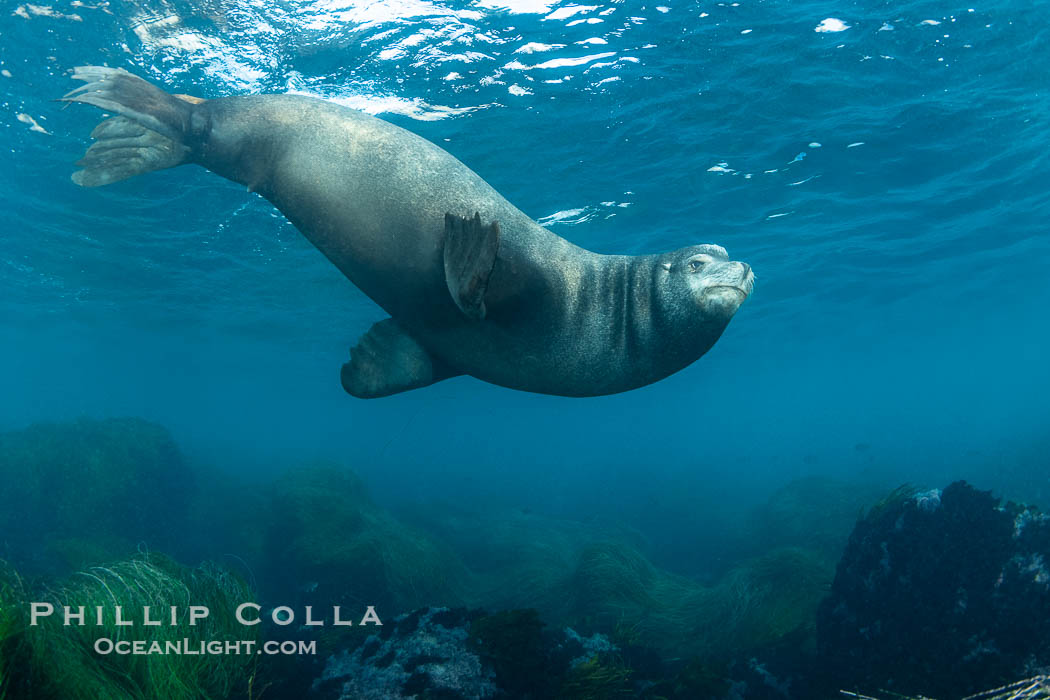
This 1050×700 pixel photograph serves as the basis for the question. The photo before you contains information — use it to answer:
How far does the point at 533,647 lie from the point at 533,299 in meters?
2.84

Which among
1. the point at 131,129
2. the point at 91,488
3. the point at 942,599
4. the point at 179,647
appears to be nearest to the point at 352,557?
the point at 179,647

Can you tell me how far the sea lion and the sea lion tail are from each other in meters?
0.01

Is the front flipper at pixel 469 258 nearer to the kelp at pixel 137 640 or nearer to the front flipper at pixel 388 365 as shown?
the front flipper at pixel 388 365

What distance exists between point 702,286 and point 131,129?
398 cm

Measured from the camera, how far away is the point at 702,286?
292cm

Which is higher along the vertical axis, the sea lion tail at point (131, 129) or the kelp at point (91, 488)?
the sea lion tail at point (131, 129)

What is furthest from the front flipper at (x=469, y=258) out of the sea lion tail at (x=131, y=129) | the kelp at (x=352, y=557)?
the kelp at (x=352, y=557)

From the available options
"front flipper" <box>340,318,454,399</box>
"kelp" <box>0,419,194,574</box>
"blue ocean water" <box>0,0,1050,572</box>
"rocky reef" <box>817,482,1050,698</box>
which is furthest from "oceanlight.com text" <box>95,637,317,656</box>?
"kelp" <box>0,419,194,574</box>

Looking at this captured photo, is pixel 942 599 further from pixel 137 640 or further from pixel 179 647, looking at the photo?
pixel 137 640

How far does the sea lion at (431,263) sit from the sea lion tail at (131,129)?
12 millimetres

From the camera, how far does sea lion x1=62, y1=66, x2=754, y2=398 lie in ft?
9.96

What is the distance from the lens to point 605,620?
8219mm

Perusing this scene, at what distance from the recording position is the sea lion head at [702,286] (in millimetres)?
2832

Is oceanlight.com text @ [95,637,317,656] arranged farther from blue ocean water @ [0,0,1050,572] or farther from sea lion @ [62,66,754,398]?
blue ocean water @ [0,0,1050,572]
